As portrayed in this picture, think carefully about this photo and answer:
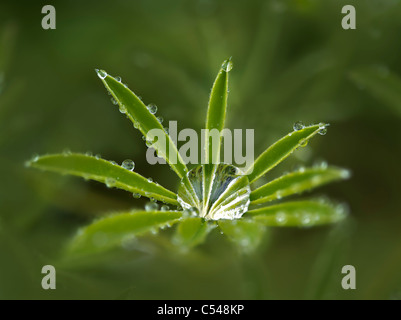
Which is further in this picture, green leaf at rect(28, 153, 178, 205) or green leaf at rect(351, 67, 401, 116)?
green leaf at rect(351, 67, 401, 116)

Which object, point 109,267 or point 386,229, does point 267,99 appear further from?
point 109,267


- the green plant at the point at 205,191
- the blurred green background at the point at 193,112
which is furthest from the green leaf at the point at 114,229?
the blurred green background at the point at 193,112

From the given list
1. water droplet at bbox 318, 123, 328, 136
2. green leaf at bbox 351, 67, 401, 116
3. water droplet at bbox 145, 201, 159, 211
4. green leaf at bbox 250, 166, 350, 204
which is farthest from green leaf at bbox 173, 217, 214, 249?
green leaf at bbox 351, 67, 401, 116

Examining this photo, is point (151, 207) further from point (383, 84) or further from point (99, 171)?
point (383, 84)

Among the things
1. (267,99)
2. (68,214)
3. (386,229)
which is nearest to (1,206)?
(68,214)

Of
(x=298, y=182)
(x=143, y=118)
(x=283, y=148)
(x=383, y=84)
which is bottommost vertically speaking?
(x=298, y=182)

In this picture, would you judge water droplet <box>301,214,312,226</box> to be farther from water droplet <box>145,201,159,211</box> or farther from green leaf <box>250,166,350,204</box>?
water droplet <box>145,201,159,211</box>

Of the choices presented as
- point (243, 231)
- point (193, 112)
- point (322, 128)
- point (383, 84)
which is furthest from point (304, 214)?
point (193, 112)
